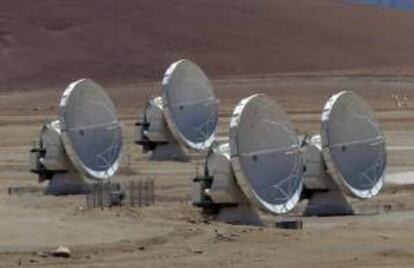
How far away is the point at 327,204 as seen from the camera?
37812 millimetres

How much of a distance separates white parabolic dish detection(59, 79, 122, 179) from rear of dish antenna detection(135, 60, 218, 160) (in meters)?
9.41

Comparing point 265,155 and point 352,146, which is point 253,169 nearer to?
point 265,155

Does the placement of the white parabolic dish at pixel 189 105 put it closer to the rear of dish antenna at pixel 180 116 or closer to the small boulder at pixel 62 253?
the rear of dish antenna at pixel 180 116

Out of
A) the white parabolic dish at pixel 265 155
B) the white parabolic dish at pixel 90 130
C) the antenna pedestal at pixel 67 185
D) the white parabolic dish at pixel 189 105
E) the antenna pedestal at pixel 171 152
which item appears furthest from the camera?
the antenna pedestal at pixel 171 152

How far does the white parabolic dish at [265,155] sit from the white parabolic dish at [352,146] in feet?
6.00

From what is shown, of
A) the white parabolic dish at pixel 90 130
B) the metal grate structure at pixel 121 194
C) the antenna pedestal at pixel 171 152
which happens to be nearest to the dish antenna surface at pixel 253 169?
the metal grate structure at pixel 121 194

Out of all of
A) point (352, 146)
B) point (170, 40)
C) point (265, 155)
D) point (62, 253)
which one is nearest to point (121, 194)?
point (265, 155)

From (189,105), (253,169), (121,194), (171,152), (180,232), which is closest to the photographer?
(180,232)

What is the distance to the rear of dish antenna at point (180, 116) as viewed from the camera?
5456cm

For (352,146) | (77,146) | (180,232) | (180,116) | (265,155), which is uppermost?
(265,155)

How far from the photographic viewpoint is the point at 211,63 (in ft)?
525

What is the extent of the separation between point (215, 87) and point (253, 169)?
299ft

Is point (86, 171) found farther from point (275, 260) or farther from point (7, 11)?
point (7, 11)

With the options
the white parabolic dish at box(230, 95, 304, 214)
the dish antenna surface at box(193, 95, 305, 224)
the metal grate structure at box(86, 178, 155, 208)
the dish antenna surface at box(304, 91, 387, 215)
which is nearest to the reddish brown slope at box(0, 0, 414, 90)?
Answer: the metal grate structure at box(86, 178, 155, 208)
